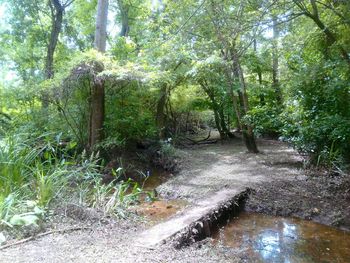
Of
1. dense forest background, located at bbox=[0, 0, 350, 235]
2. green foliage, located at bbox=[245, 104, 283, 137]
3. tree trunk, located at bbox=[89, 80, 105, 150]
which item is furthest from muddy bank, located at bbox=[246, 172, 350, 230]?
tree trunk, located at bbox=[89, 80, 105, 150]

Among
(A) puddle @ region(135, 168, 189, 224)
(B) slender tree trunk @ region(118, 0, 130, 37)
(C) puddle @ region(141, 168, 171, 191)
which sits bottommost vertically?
(C) puddle @ region(141, 168, 171, 191)

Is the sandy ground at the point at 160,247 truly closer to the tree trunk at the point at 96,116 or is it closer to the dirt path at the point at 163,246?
the dirt path at the point at 163,246

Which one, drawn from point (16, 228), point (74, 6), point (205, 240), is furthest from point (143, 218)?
point (74, 6)

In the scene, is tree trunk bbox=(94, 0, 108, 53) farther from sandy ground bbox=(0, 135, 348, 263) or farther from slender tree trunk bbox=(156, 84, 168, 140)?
sandy ground bbox=(0, 135, 348, 263)

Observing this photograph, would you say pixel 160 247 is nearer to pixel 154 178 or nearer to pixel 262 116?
pixel 154 178

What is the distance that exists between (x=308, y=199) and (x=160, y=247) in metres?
2.85

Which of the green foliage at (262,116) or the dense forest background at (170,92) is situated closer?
the dense forest background at (170,92)

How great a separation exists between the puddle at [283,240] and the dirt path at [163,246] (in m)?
0.43

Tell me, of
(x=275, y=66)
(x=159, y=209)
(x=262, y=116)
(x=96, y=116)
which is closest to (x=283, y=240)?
(x=159, y=209)

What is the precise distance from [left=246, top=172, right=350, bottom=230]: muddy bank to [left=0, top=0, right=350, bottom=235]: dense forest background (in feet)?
1.73

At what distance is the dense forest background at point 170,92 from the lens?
4.04m

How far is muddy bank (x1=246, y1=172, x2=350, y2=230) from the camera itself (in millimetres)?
4332

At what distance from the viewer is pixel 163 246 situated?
2.95 meters

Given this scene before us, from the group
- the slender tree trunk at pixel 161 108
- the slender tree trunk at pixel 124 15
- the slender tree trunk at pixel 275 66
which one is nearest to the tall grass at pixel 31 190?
the slender tree trunk at pixel 161 108
